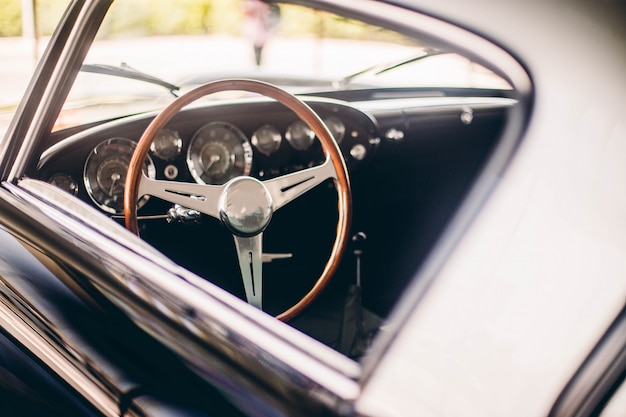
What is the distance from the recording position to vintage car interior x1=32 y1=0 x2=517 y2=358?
202 centimetres

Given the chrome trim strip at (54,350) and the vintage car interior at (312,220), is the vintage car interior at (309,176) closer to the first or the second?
the vintage car interior at (312,220)

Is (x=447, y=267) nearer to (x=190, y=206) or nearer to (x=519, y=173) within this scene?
(x=519, y=173)

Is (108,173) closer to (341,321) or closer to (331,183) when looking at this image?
(331,183)

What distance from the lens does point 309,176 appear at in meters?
2.06

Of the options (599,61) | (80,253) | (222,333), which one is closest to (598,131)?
(599,61)

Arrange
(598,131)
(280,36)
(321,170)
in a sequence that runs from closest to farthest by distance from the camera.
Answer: (598,131), (321,170), (280,36)

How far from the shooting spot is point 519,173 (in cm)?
78

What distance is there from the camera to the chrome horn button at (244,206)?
6.12ft

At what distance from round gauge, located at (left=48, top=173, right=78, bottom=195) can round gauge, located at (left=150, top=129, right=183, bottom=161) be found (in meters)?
0.37

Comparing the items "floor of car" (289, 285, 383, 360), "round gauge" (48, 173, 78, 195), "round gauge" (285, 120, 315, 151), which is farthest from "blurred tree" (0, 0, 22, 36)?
"floor of car" (289, 285, 383, 360)

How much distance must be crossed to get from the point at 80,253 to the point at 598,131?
1.10m

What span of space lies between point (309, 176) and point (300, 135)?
Answer: 93 centimetres

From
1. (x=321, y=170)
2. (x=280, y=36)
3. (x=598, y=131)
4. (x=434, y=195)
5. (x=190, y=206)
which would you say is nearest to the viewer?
(x=598, y=131)

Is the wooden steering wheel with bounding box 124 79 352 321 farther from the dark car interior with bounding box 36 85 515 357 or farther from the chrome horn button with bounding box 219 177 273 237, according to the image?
the dark car interior with bounding box 36 85 515 357
